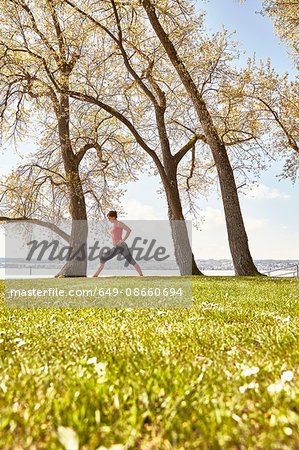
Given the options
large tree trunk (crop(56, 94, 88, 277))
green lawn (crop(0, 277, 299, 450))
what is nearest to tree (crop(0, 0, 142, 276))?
large tree trunk (crop(56, 94, 88, 277))

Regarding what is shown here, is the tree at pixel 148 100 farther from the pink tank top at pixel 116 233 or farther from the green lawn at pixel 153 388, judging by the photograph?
the green lawn at pixel 153 388

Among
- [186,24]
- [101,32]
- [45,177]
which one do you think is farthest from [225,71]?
[45,177]

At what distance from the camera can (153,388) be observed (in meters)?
2.02

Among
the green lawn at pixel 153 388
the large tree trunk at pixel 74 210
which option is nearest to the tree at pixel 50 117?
the large tree trunk at pixel 74 210

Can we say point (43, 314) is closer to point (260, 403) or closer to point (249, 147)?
point (260, 403)

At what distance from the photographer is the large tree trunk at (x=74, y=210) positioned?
1782 cm

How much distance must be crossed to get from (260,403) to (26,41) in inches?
739

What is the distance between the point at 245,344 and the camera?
3.19 m

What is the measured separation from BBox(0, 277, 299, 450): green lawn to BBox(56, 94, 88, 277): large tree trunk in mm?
14274

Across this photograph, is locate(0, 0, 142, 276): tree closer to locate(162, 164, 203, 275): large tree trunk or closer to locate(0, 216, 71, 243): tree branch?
locate(0, 216, 71, 243): tree branch

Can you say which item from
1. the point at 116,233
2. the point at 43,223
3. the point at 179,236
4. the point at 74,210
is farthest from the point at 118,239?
the point at 43,223

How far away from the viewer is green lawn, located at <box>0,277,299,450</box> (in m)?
1.53

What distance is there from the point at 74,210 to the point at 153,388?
17161 millimetres

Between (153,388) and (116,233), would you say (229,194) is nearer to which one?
(116,233)
